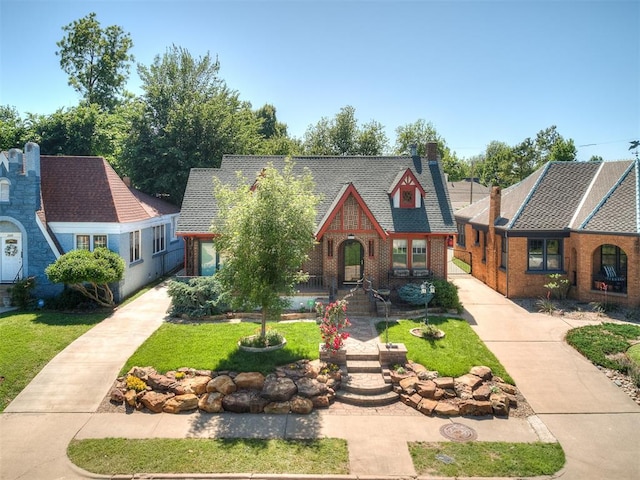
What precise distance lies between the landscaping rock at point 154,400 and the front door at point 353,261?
1118cm

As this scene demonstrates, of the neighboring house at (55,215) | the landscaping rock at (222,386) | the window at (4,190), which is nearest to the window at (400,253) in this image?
the landscaping rock at (222,386)

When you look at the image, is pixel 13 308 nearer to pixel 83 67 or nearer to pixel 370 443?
pixel 370 443

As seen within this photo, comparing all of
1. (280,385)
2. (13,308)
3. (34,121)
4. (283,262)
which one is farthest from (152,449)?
(34,121)

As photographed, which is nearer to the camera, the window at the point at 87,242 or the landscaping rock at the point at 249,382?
the landscaping rock at the point at 249,382

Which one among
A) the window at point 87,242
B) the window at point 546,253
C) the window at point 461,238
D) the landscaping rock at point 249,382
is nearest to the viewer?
the landscaping rock at point 249,382

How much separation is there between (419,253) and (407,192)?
3205 millimetres

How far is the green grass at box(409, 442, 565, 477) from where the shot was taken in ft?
30.3

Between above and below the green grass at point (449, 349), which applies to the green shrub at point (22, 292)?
above

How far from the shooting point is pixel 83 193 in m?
21.1

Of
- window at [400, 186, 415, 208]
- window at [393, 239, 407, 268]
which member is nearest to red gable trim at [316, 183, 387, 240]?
window at [393, 239, 407, 268]

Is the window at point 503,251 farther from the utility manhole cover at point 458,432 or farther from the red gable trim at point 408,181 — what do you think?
the utility manhole cover at point 458,432

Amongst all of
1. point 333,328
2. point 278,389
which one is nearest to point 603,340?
point 333,328

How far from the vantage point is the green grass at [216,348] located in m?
13.5

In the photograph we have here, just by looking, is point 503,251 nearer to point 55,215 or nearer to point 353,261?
point 353,261
